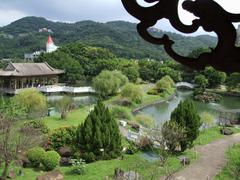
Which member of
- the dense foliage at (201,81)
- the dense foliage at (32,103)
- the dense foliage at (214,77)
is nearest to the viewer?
the dense foliage at (32,103)

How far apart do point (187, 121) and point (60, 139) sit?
208 inches

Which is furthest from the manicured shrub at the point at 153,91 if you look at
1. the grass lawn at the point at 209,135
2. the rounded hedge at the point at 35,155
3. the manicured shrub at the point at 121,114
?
the rounded hedge at the point at 35,155

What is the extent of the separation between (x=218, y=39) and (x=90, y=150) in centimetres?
1276

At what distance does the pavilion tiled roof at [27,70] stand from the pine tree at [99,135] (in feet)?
71.7

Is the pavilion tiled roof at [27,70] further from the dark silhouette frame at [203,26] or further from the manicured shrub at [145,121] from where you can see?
the dark silhouette frame at [203,26]

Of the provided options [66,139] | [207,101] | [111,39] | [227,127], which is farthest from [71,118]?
[111,39]

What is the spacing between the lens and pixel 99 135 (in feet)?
45.2

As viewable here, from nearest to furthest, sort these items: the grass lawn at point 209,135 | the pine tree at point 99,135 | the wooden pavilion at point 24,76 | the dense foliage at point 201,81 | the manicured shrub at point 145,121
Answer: the pine tree at point 99,135, the grass lawn at point 209,135, the manicured shrub at point 145,121, the wooden pavilion at point 24,76, the dense foliage at point 201,81

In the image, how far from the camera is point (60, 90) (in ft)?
121

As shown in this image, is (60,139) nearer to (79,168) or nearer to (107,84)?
(79,168)

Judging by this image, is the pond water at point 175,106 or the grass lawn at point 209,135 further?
the pond water at point 175,106

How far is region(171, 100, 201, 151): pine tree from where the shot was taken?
51.4ft

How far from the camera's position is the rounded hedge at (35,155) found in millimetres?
12775

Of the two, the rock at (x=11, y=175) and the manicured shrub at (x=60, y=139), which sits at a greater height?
the manicured shrub at (x=60, y=139)
